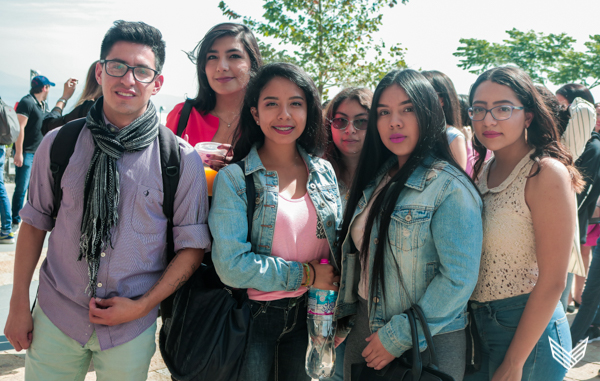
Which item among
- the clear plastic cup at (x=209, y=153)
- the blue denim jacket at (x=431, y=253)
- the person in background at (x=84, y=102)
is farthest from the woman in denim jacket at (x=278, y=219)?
the person in background at (x=84, y=102)

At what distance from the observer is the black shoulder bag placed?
1.79 metres

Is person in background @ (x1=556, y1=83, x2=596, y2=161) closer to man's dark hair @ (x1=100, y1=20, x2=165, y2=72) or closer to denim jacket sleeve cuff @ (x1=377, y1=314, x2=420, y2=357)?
denim jacket sleeve cuff @ (x1=377, y1=314, x2=420, y2=357)

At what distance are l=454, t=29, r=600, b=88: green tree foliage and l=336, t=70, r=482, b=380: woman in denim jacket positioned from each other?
1632 centimetres

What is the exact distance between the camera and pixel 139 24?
1.97 metres

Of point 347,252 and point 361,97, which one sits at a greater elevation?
point 361,97

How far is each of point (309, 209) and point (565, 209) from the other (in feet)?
3.58

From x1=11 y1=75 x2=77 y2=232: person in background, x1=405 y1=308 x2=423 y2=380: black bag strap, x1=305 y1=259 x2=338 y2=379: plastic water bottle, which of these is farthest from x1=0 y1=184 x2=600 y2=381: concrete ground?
x1=405 y1=308 x2=423 y2=380: black bag strap

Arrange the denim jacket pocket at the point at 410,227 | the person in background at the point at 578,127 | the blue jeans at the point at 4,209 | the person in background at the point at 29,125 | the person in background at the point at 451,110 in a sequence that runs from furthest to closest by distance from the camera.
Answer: the person in background at the point at 29,125 < the blue jeans at the point at 4,209 < the person in background at the point at 578,127 < the person in background at the point at 451,110 < the denim jacket pocket at the point at 410,227

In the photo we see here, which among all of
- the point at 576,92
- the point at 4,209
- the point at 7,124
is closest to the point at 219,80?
the point at 576,92

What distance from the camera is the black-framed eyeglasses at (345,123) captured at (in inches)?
108

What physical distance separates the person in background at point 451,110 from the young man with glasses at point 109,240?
5.37 ft

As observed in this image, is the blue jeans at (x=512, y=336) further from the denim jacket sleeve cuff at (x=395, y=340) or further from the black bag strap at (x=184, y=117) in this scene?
the black bag strap at (x=184, y=117)

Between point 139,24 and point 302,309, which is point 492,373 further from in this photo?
point 139,24

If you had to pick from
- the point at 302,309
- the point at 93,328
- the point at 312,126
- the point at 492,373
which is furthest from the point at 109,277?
the point at 492,373
